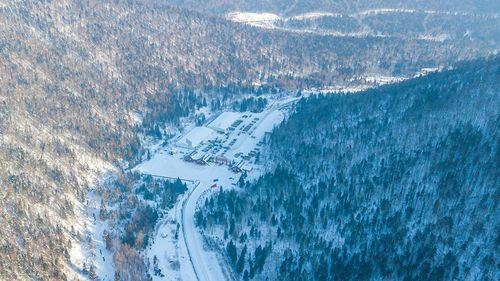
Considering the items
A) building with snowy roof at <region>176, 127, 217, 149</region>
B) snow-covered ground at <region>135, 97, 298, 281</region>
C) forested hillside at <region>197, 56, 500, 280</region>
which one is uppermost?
forested hillside at <region>197, 56, 500, 280</region>

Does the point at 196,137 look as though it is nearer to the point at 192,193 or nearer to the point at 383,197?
the point at 192,193

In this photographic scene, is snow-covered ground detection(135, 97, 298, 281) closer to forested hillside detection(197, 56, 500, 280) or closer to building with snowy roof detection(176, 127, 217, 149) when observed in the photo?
building with snowy roof detection(176, 127, 217, 149)

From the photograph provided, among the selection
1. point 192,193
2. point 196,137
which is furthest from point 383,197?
point 196,137

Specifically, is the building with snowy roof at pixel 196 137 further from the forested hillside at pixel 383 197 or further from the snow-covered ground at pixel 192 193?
the forested hillside at pixel 383 197

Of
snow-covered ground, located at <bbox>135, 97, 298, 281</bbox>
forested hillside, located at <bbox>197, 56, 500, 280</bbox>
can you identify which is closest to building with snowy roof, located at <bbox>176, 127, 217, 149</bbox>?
snow-covered ground, located at <bbox>135, 97, 298, 281</bbox>

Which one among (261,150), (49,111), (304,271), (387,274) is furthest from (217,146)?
(387,274)

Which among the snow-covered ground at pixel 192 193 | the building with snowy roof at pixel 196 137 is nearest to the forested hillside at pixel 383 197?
the snow-covered ground at pixel 192 193
